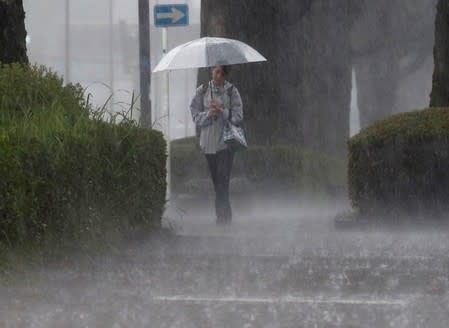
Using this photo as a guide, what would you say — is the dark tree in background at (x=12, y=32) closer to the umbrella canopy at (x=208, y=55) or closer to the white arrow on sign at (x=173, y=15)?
the umbrella canopy at (x=208, y=55)

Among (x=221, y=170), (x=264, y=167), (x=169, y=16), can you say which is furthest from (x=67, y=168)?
(x=264, y=167)

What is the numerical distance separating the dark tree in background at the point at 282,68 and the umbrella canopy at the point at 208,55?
6702 mm

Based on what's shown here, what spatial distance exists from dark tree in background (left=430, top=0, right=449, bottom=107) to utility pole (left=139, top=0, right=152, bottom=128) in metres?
4.31

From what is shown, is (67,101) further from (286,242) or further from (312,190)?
(312,190)

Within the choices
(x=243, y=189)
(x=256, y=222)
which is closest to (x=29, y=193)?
(x=256, y=222)

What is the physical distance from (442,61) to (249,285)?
341 inches

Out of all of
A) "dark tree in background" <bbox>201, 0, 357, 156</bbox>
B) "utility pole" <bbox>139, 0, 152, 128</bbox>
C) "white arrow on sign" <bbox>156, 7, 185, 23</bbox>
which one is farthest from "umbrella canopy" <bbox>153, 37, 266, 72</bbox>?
"dark tree in background" <bbox>201, 0, 357, 156</bbox>

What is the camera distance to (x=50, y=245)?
9.95 meters

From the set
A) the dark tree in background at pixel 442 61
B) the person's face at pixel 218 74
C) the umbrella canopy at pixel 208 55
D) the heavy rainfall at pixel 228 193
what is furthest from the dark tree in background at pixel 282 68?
the person's face at pixel 218 74

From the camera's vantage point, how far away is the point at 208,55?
14.9 m

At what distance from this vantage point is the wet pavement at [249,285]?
7.55 meters

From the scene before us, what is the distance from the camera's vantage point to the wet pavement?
7555 mm

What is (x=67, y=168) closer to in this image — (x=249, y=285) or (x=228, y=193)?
(x=249, y=285)

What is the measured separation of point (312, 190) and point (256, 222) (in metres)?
4.29
